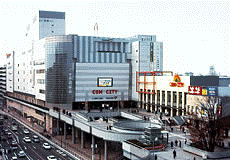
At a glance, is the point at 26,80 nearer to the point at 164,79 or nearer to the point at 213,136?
the point at 164,79

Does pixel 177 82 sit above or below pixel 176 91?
above

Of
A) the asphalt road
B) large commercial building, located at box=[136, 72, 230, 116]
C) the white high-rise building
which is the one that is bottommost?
the asphalt road

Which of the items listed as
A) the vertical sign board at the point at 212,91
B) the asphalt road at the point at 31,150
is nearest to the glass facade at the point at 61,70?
the asphalt road at the point at 31,150

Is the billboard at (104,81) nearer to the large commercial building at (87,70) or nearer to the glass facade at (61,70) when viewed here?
the large commercial building at (87,70)

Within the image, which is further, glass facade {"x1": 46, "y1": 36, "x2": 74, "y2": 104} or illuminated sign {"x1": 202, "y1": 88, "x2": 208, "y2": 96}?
glass facade {"x1": 46, "y1": 36, "x2": 74, "y2": 104}

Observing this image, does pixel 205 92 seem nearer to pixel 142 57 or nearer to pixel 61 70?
pixel 142 57

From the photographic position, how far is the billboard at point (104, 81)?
127 metres

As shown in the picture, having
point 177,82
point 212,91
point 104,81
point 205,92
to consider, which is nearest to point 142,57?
point 104,81

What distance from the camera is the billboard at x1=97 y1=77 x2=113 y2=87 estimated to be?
417 feet

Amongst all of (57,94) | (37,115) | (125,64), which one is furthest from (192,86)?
(37,115)

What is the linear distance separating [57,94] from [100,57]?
76.2 ft

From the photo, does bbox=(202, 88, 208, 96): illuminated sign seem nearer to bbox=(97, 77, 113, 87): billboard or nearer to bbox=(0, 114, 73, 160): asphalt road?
bbox=(0, 114, 73, 160): asphalt road

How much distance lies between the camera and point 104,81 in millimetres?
127875

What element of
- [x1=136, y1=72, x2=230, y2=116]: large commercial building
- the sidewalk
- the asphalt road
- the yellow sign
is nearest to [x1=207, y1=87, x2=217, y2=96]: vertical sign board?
[x1=136, y1=72, x2=230, y2=116]: large commercial building
